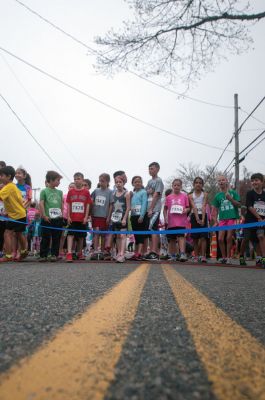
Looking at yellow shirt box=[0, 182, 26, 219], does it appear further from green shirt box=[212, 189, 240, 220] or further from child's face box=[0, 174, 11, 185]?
green shirt box=[212, 189, 240, 220]

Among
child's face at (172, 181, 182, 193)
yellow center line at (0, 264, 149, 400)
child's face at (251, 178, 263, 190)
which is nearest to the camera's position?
yellow center line at (0, 264, 149, 400)

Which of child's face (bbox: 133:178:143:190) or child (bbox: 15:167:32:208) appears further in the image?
child's face (bbox: 133:178:143:190)

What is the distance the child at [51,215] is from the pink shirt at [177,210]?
2.30 m

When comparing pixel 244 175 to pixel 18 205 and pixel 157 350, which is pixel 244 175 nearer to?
pixel 18 205

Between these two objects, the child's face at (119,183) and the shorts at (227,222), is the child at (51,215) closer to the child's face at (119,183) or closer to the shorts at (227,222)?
the child's face at (119,183)

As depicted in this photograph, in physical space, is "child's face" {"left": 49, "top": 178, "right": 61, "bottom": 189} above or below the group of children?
above

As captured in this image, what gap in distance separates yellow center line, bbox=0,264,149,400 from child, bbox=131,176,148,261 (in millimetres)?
5462

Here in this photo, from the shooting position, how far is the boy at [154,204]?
22.7ft

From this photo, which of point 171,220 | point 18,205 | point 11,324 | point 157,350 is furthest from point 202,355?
point 171,220

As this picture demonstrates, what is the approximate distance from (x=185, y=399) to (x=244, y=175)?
165 ft

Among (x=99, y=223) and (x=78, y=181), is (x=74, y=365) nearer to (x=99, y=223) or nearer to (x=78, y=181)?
(x=78, y=181)

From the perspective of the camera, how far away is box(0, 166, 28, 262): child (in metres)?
5.93

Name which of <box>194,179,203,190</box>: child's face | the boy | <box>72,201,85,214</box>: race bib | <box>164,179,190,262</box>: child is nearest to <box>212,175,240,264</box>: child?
<box>194,179,203,190</box>: child's face

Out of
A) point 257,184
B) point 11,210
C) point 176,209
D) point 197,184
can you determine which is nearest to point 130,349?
point 11,210
